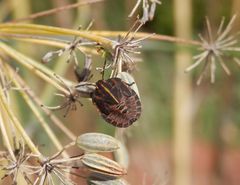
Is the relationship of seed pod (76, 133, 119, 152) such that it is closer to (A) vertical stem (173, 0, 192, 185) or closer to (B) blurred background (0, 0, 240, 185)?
(B) blurred background (0, 0, 240, 185)

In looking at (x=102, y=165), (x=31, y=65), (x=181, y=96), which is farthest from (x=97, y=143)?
(x=181, y=96)

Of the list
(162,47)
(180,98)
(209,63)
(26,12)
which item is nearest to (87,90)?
(209,63)

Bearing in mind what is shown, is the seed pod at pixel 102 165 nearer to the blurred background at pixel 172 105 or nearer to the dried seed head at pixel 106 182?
the dried seed head at pixel 106 182

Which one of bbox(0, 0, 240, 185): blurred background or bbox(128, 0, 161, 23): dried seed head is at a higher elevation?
bbox(0, 0, 240, 185): blurred background

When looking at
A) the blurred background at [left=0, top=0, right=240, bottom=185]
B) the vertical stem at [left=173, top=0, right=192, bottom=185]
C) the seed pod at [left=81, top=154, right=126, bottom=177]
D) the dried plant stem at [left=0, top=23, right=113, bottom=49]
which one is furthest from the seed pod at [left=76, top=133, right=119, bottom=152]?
the vertical stem at [left=173, top=0, right=192, bottom=185]

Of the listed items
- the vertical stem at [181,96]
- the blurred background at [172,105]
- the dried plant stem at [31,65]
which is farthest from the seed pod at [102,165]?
the vertical stem at [181,96]

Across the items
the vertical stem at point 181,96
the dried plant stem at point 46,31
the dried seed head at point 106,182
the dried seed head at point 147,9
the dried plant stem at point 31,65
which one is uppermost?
the vertical stem at point 181,96
